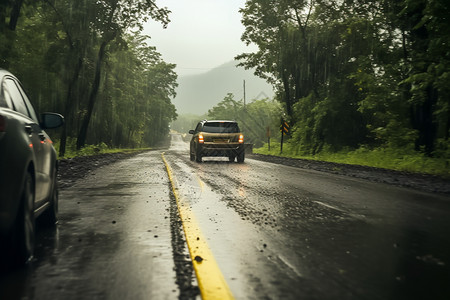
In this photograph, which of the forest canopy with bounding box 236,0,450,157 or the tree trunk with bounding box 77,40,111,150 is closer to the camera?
the forest canopy with bounding box 236,0,450,157

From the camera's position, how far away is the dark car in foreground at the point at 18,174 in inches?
145

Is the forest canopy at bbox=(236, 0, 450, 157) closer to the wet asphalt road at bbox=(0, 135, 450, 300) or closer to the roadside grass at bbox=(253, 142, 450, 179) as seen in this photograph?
the roadside grass at bbox=(253, 142, 450, 179)

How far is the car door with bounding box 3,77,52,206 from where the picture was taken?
4645mm

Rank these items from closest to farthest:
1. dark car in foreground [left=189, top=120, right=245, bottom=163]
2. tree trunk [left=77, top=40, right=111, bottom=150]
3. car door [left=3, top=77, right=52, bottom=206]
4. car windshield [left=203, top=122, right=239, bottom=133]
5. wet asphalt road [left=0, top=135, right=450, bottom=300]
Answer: wet asphalt road [left=0, top=135, right=450, bottom=300]
car door [left=3, top=77, right=52, bottom=206]
dark car in foreground [left=189, top=120, right=245, bottom=163]
car windshield [left=203, top=122, right=239, bottom=133]
tree trunk [left=77, top=40, right=111, bottom=150]

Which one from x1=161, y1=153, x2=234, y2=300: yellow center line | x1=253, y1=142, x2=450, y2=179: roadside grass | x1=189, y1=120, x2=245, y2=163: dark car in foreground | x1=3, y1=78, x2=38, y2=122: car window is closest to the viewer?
x1=161, y1=153, x2=234, y2=300: yellow center line

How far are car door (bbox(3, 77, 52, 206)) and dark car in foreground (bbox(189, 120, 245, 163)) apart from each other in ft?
49.6

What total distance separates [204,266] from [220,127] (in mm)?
17251

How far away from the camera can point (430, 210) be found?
7.89 meters

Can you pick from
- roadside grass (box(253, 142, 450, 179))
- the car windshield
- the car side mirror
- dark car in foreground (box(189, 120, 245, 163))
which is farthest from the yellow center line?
the car windshield

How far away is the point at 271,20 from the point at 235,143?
18.3 meters

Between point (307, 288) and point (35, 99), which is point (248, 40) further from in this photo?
point (307, 288)

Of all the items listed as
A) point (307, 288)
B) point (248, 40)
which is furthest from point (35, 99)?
point (307, 288)

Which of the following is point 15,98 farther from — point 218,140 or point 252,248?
point 218,140

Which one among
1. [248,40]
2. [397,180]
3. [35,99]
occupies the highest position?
[248,40]
